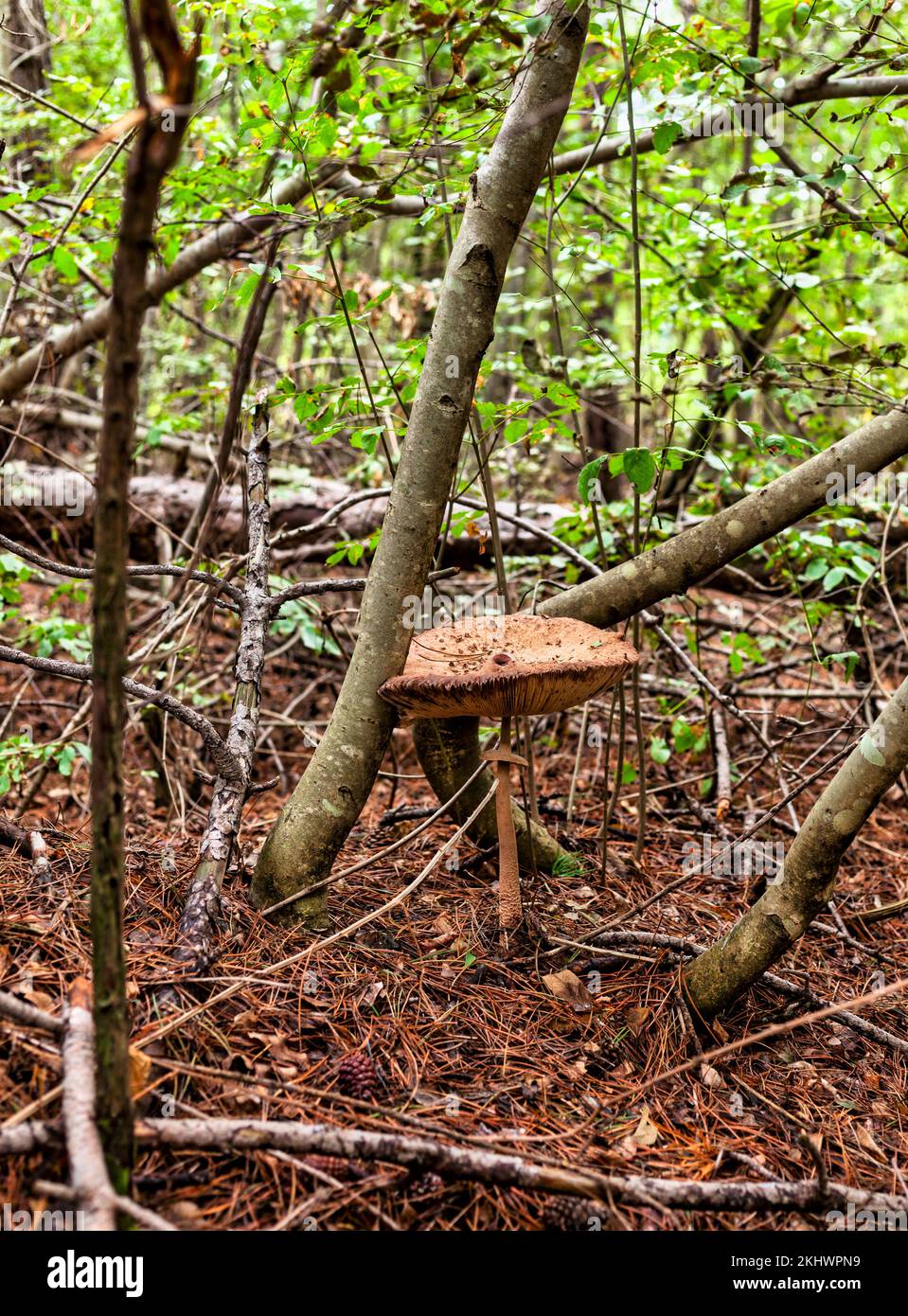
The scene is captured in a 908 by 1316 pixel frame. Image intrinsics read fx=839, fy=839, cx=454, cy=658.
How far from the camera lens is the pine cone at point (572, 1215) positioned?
1.67 meters

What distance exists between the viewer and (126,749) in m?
5.06

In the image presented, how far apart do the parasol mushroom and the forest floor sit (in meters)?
0.35

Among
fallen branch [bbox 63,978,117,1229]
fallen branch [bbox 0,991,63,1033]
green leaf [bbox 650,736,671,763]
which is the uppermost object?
green leaf [bbox 650,736,671,763]

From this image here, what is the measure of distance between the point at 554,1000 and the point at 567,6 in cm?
286

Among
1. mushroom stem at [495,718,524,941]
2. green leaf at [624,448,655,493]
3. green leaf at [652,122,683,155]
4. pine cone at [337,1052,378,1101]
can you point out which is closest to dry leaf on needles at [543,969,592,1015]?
mushroom stem at [495,718,524,941]

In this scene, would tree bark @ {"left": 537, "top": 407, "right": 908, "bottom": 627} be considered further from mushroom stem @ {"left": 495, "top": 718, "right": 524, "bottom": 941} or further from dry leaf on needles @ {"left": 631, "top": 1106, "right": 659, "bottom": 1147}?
dry leaf on needles @ {"left": 631, "top": 1106, "right": 659, "bottom": 1147}

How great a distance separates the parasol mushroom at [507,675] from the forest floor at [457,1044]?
352 millimetres

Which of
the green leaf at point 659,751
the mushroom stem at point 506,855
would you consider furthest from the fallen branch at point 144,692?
the green leaf at point 659,751

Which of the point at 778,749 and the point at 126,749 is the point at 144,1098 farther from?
the point at 126,749

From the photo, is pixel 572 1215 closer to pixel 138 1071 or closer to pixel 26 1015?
pixel 138 1071

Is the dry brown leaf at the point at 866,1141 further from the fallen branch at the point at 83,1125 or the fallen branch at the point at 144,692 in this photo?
the fallen branch at the point at 144,692

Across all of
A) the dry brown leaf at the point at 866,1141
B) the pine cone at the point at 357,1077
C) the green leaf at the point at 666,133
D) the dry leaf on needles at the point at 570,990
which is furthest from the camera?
the green leaf at the point at 666,133

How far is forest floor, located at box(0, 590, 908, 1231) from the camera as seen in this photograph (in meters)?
1.69
